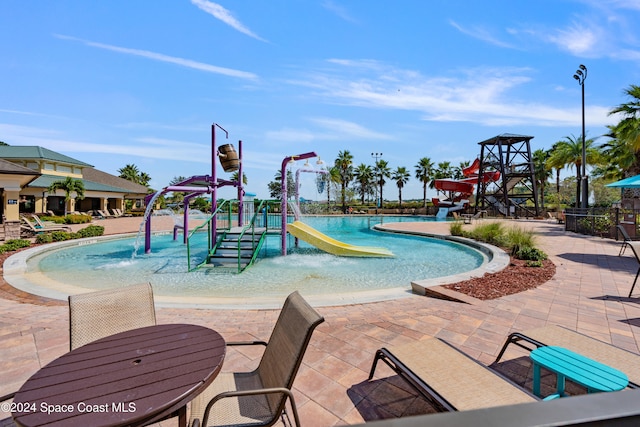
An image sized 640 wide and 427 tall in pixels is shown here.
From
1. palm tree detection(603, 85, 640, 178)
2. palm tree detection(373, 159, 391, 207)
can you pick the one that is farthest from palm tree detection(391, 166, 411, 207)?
palm tree detection(603, 85, 640, 178)

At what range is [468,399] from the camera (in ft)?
6.38

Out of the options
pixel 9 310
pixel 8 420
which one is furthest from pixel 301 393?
pixel 9 310

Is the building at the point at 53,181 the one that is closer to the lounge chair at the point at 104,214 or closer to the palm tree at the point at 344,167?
the lounge chair at the point at 104,214

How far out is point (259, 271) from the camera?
350 inches

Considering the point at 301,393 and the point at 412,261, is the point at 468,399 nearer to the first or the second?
the point at 301,393

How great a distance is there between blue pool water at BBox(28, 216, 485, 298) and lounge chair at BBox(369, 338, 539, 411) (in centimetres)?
421

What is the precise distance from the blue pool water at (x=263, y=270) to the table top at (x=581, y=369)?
466 cm

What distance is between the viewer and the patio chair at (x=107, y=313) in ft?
7.91

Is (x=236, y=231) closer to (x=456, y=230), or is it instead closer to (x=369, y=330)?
(x=369, y=330)

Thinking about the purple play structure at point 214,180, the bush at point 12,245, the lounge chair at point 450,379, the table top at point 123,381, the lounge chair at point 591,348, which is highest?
the purple play structure at point 214,180

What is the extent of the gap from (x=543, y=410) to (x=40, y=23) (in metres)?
10.8

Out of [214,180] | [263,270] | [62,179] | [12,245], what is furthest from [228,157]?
[62,179]

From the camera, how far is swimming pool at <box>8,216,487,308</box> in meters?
6.97

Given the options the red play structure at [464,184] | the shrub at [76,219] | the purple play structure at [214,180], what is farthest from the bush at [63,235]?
the red play structure at [464,184]
